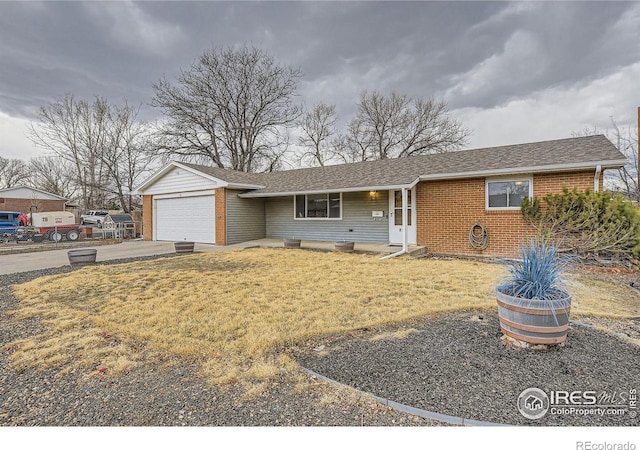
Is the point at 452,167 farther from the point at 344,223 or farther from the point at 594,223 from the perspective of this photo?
the point at 344,223

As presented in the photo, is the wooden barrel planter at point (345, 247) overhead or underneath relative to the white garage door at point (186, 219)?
underneath

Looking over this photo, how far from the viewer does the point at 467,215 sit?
31.8ft

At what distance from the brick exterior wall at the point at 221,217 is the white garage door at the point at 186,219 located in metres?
0.40

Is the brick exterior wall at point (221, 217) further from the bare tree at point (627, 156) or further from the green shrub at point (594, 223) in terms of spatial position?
the bare tree at point (627, 156)

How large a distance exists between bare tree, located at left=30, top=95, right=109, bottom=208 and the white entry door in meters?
23.8

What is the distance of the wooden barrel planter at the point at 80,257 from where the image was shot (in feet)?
26.8

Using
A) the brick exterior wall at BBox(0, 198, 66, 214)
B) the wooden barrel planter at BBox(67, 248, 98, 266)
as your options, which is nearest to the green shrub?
the wooden barrel planter at BBox(67, 248, 98, 266)

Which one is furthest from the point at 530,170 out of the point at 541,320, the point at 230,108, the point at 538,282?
the point at 230,108

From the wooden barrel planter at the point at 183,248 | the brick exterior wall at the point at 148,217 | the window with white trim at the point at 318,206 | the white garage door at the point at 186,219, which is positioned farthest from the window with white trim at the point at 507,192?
the brick exterior wall at the point at 148,217

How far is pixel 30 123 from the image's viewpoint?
22719 mm

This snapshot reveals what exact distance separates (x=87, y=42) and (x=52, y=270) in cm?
711

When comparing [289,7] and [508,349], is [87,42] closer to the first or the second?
[289,7]

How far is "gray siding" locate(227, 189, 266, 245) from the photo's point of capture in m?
12.8
